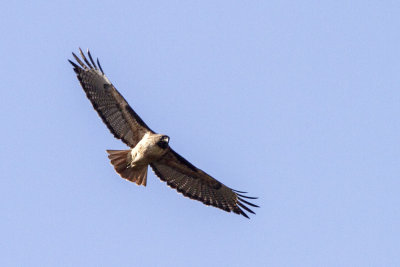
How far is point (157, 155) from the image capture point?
1702 centimetres

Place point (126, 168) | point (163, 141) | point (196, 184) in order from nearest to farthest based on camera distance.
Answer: point (163, 141)
point (126, 168)
point (196, 184)

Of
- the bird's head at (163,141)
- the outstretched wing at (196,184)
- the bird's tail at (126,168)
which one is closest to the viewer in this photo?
the bird's head at (163,141)

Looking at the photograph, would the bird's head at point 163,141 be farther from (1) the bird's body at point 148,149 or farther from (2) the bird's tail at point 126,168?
(2) the bird's tail at point 126,168

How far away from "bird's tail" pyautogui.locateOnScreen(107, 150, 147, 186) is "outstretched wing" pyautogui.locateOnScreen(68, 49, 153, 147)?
35 cm

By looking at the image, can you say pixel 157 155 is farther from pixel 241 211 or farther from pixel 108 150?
pixel 241 211

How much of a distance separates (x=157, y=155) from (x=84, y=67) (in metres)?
2.41

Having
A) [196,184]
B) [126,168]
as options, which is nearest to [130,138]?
[126,168]

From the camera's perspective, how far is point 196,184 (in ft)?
59.7

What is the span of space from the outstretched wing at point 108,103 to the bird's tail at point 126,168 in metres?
0.35

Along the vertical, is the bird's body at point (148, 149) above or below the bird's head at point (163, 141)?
below

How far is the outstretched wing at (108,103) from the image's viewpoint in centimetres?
1720

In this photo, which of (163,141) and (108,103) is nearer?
(163,141)

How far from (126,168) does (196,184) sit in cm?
185

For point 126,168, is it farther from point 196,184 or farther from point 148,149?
point 196,184
